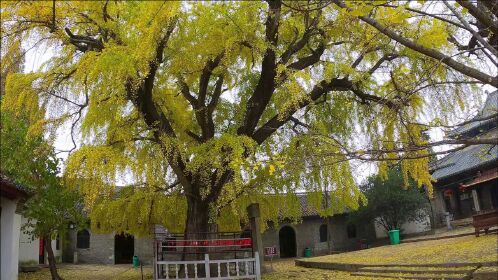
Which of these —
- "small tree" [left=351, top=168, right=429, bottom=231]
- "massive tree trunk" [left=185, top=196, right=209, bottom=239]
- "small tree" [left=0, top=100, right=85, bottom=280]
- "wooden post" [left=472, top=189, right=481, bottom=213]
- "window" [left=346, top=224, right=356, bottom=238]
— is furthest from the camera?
"window" [left=346, top=224, right=356, bottom=238]

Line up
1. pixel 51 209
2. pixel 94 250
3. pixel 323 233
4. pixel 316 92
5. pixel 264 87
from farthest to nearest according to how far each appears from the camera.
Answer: pixel 323 233 < pixel 94 250 < pixel 51 209 < pixel 316 92 < pixel 264 87

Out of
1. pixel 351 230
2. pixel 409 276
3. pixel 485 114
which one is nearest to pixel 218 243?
pixel 409 276

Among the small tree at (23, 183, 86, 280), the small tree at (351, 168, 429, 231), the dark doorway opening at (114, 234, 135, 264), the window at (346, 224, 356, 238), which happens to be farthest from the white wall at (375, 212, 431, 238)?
the small tree at (23, 183, 86, 280)

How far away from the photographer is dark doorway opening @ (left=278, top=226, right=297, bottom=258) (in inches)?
1105

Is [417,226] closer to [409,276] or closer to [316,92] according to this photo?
[316,92]

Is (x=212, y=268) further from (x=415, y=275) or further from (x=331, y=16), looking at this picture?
(x=331, y=16)

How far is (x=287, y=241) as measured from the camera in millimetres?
28438

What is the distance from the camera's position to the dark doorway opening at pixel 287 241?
2806cm

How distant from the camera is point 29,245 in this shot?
16.5 meters

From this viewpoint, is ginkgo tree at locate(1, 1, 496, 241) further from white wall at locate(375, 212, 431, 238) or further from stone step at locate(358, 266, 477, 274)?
white wall at locate(375, 212, 431, 238)

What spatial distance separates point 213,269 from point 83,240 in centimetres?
1533

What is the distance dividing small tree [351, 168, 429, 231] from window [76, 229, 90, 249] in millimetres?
14357

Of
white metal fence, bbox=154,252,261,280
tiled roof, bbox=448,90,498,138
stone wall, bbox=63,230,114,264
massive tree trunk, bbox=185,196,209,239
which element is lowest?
white metal fence, bbox=154,252,261,280

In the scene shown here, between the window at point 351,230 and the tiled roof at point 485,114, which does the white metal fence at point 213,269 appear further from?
the window at point 351,230
